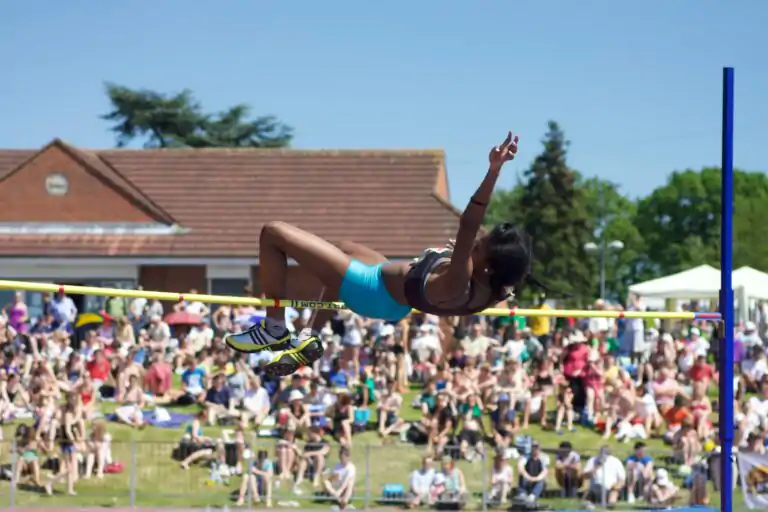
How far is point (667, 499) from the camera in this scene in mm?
13438

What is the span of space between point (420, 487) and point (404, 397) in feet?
9.67

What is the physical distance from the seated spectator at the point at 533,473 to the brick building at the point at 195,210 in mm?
9151

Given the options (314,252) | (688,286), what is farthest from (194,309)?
(314,252)

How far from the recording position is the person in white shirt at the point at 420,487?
13523 mm

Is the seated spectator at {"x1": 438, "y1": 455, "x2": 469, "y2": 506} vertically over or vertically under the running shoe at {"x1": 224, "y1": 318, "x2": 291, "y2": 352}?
under

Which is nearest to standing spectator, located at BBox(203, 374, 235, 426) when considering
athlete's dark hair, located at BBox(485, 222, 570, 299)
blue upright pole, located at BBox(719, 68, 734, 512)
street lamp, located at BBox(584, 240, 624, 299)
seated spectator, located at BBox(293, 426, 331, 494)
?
seated spectator, located at BBox(293, 426, 331, 494)

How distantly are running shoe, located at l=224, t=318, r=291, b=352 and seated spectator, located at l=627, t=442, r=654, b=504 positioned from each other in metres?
7.65

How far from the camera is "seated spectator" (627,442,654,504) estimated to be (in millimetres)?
13430

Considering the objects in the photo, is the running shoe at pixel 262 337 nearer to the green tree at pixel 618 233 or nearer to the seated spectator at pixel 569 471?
the seated spectator at pixel 569 471

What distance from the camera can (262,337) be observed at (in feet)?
21.8

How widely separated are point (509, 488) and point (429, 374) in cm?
296

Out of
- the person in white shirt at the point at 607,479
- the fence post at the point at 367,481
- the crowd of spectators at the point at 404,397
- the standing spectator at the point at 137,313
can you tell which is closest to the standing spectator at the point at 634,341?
the crowd of spectators at the point at 404,397

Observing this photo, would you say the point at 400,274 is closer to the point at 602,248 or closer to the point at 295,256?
the point at 295,256

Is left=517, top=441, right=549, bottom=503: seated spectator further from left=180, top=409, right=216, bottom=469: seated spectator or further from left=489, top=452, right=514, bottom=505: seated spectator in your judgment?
left=180, top=409, right=216, bottom=469: seated spectator
